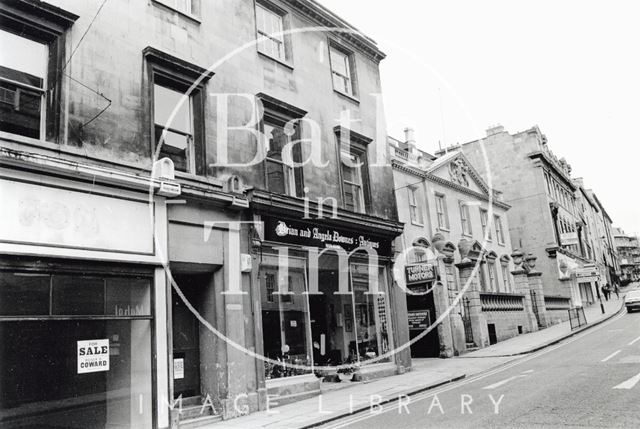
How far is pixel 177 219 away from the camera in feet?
34.7

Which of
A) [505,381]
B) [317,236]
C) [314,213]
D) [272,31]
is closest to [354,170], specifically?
[314,213]

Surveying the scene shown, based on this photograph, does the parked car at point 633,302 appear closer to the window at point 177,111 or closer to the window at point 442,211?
the window at point 442,211

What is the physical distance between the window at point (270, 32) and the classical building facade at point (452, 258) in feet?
25.5

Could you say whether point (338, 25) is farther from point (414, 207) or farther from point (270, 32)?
point (414, 207)

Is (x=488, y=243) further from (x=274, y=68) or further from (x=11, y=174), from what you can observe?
(x=11, y=174)

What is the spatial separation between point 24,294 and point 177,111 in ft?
17.2

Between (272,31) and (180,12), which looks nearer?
(180,12)

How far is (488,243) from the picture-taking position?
32.6 metres

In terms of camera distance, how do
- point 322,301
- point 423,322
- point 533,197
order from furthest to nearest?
point 533,197
point 423,322
point 322,301

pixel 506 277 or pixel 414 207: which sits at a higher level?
pixel 414 207

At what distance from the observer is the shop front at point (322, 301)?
12.6 metres

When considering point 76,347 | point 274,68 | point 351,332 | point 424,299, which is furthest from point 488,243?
point 76,347

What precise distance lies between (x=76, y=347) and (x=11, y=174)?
10.2ft

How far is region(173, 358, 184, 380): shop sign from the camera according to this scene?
10.5 m
